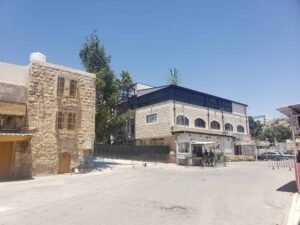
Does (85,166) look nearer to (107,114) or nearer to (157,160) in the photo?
(107,114)

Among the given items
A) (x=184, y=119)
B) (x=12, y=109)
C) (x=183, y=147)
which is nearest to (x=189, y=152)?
(x=183, y=147)

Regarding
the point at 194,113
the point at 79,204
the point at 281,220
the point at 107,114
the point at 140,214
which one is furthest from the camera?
the point at 194,113

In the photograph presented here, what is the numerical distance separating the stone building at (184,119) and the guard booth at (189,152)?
1.70 metres

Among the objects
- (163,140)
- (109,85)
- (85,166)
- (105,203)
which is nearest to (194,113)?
(163,140)

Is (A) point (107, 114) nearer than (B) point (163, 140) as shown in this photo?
Yes

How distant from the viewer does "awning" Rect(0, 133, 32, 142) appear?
16.6 meters

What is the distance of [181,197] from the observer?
11.0 metres

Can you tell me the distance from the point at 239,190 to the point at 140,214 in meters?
6.20

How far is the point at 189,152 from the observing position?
29.9 metres

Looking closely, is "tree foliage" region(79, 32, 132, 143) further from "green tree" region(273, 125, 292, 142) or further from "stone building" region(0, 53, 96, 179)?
"green tree" region(273, 125, 292, 142)

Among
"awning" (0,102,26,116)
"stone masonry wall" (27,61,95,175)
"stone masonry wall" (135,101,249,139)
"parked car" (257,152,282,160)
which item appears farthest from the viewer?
"parked car" (257,152,282,160)

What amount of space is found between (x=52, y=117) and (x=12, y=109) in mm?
2998

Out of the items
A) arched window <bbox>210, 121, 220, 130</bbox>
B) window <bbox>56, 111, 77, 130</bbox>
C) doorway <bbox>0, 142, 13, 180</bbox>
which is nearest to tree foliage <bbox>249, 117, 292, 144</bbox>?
arched window <bbox>210, 121, 220, 130</bbox>

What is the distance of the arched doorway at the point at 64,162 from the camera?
68.8 feet
